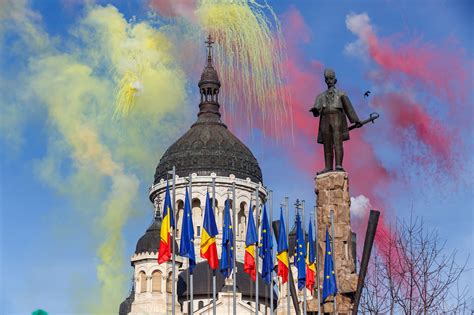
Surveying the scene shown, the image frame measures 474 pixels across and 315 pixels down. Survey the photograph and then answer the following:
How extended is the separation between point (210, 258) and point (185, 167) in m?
73.7

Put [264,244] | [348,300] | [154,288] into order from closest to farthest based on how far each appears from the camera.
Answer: [348,300]
[264,244]
[154,288]

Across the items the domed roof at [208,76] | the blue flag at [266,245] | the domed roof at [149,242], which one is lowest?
the blue flag at [266,245]

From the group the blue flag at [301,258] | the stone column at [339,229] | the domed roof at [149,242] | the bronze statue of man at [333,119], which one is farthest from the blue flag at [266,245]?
the domed roof at [149,242]

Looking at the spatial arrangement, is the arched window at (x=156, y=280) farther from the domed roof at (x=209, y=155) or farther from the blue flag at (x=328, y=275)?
the blue flag at (x=328, y=275)

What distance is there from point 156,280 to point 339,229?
76.3 m

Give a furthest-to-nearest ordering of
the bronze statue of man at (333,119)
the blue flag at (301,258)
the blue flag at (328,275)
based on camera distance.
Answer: the blue flag at (301,258) < the bronze statue of man at (333,119) < the blue flag at (328,275)

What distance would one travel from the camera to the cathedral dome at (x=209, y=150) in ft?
387

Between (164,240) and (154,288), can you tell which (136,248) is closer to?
(154,288)

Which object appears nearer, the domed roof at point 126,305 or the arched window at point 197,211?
the arched window at point 197,211

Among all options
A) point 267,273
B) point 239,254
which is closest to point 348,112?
point 267,273

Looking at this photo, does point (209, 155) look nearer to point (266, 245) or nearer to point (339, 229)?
point (266, 245)

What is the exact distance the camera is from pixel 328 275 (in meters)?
28.6

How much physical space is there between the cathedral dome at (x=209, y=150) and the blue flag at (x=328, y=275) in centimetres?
8655

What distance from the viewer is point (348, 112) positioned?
2969 cm
